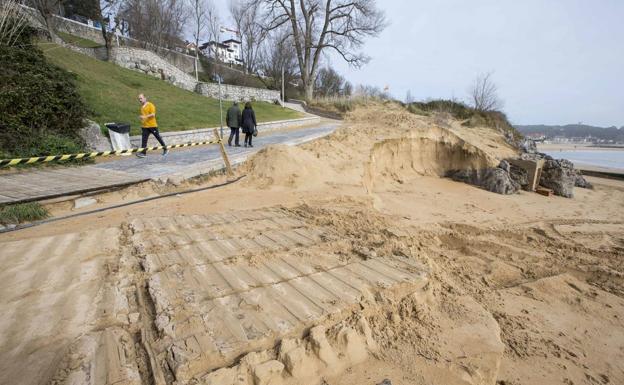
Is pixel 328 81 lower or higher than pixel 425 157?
higher

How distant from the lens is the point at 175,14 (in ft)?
124

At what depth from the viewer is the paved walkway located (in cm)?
562

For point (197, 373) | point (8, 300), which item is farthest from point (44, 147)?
point (197, 373)

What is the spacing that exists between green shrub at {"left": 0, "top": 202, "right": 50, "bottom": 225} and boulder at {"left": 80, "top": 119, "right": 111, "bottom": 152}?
4.99 metres

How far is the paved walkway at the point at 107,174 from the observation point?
562cm

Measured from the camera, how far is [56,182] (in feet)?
20.5

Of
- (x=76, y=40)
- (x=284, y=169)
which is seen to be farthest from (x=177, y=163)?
(x=76, y=40)

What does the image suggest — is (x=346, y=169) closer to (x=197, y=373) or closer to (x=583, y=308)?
(x=583, y=308)

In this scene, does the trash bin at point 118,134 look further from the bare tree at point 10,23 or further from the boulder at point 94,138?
the bare tree at point 10,23

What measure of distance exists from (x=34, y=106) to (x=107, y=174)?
12.3ft

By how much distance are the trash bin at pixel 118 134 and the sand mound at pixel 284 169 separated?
4.54m

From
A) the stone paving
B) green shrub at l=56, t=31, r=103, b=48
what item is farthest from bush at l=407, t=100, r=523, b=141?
green shrub at l=56, t=31, r=103, b=48

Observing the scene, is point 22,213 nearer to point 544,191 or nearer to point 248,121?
point 248,121

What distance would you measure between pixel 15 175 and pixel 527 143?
2578 centimetres
